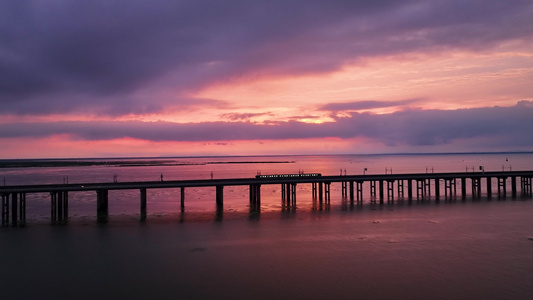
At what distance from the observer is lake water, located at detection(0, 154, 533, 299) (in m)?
21.6

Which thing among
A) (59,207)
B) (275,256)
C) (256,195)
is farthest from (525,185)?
(59,207)

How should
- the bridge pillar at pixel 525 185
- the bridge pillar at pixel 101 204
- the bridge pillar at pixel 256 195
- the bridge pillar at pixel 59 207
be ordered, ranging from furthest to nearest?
the bridge pillar at pixel 525 185, the bridge pillar at pixel 256 195, the bridge pillar at pixel 101 204, the bridge pillar at pixel 59 207

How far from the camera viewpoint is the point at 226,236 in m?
34.2

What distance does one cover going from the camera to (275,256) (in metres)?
27.9

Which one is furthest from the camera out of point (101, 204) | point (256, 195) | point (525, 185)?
point (525, 185)

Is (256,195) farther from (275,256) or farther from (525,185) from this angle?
(525,185)

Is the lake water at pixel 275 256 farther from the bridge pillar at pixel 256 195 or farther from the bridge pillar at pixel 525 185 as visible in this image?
the bridge pillar at pixel 525 185

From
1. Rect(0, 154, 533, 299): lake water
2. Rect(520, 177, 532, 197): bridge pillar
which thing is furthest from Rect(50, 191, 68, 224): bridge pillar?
Rect(520, 177, 532, 197): bridge pillar

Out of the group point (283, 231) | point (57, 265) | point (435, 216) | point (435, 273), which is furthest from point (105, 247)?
point (435, 216)

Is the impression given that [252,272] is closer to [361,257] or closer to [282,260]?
[282,260]

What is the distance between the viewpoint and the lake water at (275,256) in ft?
70.7

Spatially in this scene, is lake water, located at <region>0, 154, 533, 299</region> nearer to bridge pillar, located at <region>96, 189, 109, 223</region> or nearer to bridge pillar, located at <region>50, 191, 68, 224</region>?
bridge pillar, located at <region>50, 191, 68, 224</region>

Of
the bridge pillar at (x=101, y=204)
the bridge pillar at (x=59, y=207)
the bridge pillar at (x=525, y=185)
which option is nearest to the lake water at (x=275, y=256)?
the bridge pillar at (x=59, y=207)

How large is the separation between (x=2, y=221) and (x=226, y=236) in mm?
25416
